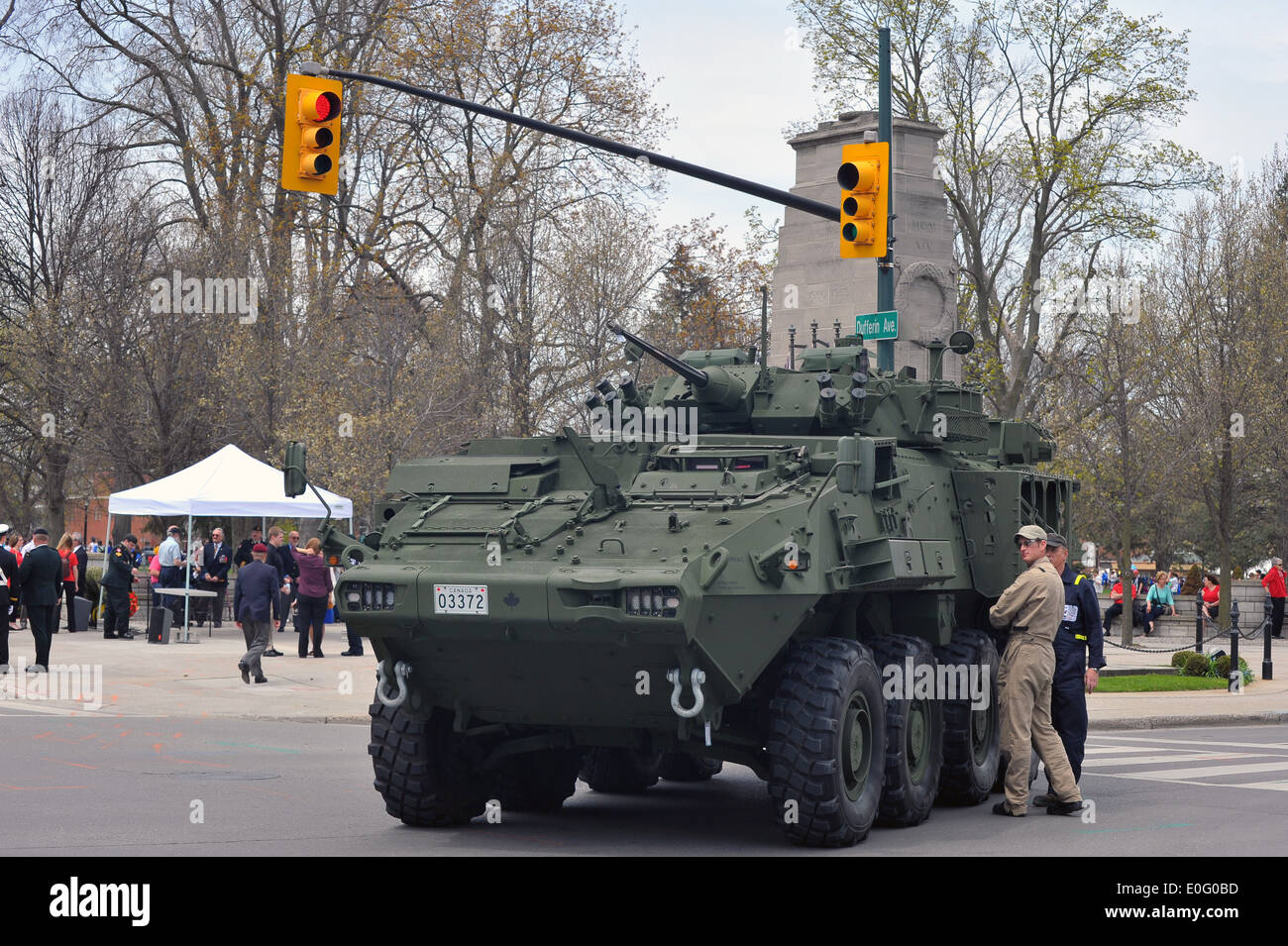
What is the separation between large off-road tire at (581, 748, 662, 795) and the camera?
1296 centimetres

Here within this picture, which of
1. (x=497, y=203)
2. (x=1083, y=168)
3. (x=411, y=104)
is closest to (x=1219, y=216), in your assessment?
(x=1083, y=168)

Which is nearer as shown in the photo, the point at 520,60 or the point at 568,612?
the point at 568,612

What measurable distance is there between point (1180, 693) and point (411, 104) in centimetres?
2647

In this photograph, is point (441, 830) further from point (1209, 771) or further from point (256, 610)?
point (256, 610)

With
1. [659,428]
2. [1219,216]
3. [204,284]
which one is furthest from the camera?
[204,284]

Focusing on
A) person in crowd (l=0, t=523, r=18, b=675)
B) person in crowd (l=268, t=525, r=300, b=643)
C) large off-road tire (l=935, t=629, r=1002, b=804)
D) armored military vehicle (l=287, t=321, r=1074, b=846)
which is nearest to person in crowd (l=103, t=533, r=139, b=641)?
person in crowd (l=268, t=525, r=300, b=643)

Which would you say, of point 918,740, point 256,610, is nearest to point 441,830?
point 918,740

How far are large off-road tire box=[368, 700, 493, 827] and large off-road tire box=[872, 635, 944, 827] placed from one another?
269cm

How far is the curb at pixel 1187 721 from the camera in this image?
18875 millimetres

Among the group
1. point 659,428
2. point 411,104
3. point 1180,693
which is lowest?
point 1180,693

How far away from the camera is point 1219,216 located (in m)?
37.1

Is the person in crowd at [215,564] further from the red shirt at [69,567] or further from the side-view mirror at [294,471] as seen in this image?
the side-view mirror at [294,471]

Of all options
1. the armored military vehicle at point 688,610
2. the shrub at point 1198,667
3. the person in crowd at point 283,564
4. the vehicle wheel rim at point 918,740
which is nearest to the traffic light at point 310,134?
the armored military vehicle at point 688,610
